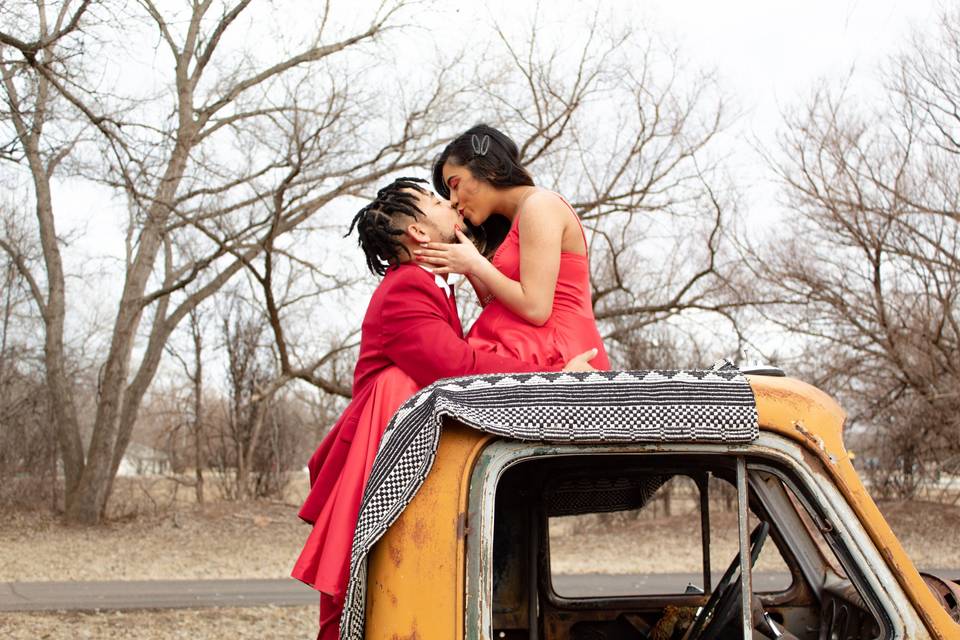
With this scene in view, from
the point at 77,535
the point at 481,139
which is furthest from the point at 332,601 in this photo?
the point at 77,535

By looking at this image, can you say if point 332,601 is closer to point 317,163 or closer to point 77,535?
point 317,163

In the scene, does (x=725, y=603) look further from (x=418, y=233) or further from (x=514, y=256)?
(x=418, y=233)

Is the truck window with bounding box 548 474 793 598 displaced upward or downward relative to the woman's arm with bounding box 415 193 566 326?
downward

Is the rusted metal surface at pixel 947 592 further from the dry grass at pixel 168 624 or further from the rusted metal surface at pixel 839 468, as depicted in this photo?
the dry grass at pixel 168 624

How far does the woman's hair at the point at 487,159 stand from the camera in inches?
131

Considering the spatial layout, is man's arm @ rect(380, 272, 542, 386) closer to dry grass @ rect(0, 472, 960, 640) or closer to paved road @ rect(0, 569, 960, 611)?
dry grass @ rect(0, 472, 960, 640)

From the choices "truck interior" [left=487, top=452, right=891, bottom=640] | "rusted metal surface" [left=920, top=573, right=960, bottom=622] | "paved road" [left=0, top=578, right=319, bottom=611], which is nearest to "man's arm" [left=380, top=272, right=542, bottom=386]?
"truck interior" [left=487, top=452, right=891, bottom=640]

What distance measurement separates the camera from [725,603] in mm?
2707

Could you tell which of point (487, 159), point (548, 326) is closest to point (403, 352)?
point (548, 326)

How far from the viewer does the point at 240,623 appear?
989 centimetres

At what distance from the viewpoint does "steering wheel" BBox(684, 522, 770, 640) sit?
2.65 m

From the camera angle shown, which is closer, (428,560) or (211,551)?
(428,560)

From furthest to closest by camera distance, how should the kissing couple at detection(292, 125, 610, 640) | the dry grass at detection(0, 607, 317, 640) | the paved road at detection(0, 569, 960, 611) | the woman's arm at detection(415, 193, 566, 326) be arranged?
the paved road at detection(0, 569, 960, 611) < the dry grass at detection(0, 607, 317, 640) < the woman's arm at detection(415, 193, 566, 326) < the kissing couple at detection(292, 125, 610, 640)

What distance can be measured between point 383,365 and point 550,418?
30.0 inches
